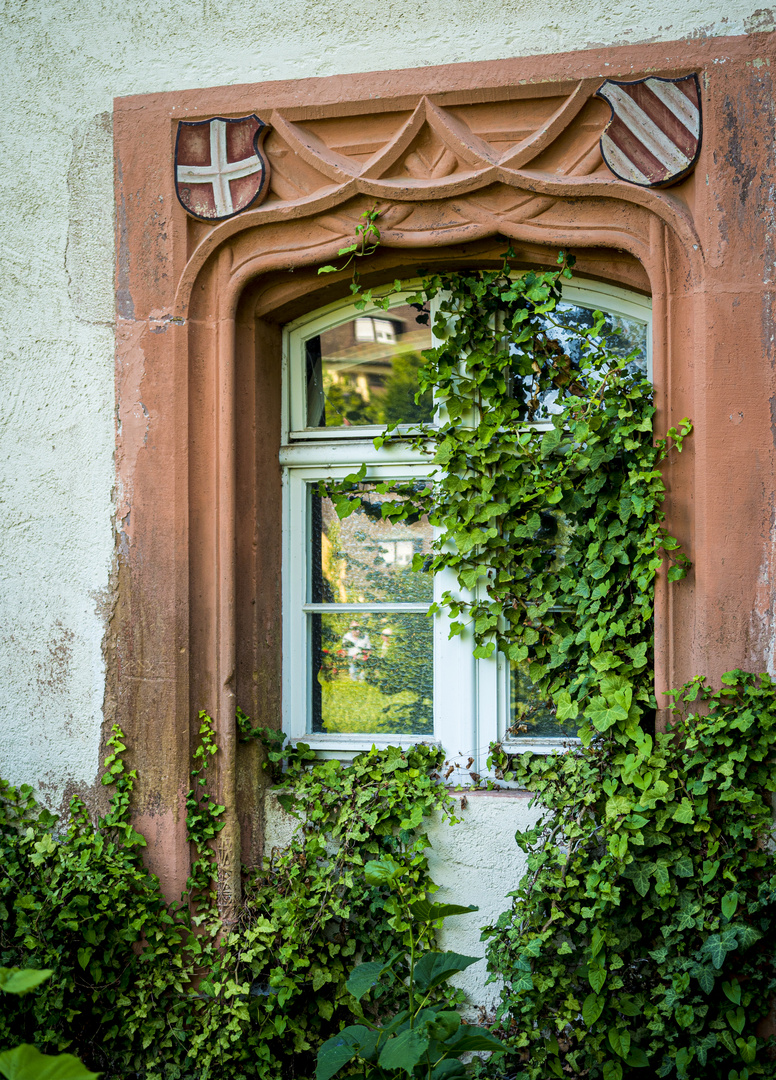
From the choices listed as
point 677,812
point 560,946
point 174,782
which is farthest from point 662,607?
point 174,782

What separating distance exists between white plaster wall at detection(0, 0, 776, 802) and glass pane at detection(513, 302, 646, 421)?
132 cm

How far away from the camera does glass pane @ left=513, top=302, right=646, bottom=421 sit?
2.97 meters

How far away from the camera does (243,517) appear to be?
3053mm

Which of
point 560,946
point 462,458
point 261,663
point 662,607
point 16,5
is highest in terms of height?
point 16,5

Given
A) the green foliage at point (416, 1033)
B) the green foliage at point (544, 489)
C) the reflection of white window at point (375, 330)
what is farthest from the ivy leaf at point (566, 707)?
the reflection of white window at point (375, 330)

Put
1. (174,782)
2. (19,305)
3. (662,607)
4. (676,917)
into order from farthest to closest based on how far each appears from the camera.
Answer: (19,305) < (174,782) < (662,607) < (676,917)

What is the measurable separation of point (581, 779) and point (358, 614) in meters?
1.04

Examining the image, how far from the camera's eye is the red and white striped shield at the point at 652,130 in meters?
2.60

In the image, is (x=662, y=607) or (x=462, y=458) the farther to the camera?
(x=462, y=458)

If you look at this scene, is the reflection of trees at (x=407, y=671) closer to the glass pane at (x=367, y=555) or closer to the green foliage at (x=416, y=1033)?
the glass pane at (x=367, y=555)

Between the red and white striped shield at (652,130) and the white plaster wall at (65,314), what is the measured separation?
1.17 meters

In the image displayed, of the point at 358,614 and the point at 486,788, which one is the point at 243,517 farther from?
the point at 486,788

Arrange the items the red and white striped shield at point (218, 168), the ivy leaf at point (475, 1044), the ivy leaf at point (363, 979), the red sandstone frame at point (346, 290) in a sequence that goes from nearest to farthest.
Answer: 1. the ivy leaf at point (475, 1044)
2. the ivy leaf at point (363, 979)
3. the red sandstone frame at point (346, 290)
4. the red and white striped shield at point (218, 168)

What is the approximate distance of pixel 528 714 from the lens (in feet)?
9.84
